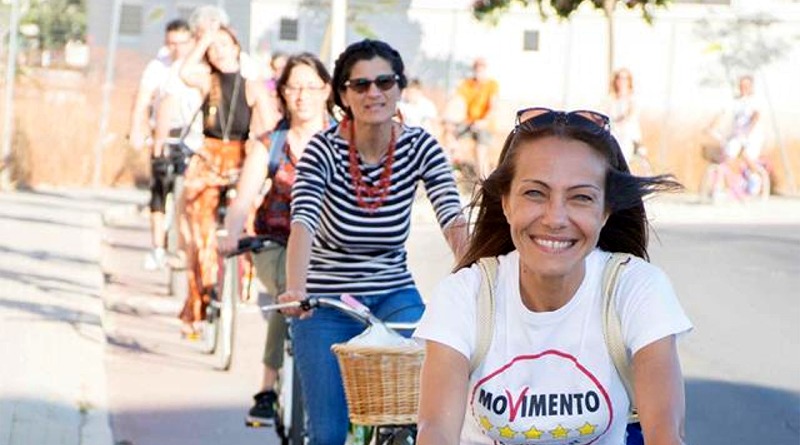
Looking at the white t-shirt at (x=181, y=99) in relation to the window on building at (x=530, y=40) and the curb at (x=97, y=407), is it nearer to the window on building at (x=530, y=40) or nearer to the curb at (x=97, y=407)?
the curb at (x=97, y=407)

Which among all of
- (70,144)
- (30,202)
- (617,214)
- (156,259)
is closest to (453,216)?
(617,214)

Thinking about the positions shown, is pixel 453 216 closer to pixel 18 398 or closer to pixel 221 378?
pixel 18 398

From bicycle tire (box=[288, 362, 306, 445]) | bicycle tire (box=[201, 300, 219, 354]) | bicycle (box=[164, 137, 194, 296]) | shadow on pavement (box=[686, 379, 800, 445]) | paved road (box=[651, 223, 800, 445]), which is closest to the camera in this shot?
bicycle tire (box=[288, 362, 306, 445])

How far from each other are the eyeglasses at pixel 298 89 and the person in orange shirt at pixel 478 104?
17603 mm

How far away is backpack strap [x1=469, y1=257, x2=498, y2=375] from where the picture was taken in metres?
4.08

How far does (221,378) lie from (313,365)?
15.8 ft

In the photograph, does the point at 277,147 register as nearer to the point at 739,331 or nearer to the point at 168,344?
the point at 168,344

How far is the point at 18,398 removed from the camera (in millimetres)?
10039

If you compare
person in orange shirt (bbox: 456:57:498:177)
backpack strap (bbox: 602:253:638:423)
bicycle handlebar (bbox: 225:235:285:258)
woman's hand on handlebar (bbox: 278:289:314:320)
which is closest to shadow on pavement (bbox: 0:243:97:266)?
bicycle handlebar (bbox: 225:235:285:258)

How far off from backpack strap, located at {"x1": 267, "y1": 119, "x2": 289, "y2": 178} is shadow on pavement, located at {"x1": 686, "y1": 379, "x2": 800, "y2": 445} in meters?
2.33

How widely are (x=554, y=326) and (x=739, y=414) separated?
22.1 ft

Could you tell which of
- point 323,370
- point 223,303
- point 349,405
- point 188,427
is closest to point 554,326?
point 349,405

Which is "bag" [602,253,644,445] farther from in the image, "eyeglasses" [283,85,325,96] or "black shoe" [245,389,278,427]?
"eyeglasses" [283,85,325,96]

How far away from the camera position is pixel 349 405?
5887 millimetres
